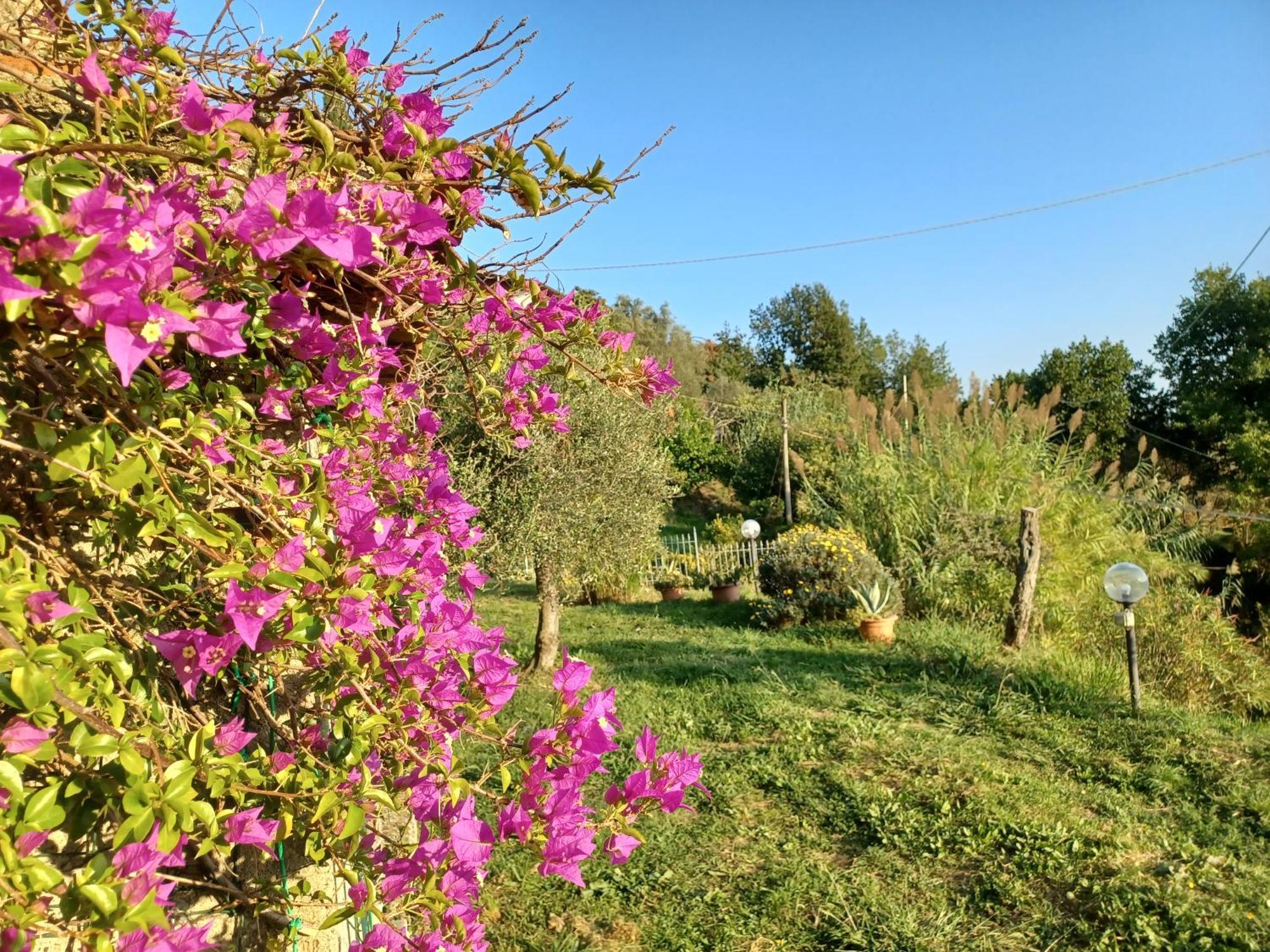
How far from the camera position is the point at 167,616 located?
3.46ft

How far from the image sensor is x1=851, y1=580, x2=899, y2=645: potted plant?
6.74 m

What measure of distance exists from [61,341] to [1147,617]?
23.9ft

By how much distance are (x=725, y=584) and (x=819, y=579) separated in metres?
2.55

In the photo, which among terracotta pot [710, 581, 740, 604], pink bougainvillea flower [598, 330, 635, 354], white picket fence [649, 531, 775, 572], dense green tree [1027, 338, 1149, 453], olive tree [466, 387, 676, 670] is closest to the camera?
pink bougainvillea flower [598, 330, 635, 354]

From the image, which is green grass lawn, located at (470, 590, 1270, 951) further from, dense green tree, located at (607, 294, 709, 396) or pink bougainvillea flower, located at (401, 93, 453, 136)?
dense green tree, located at (607, 294, 709, 396)

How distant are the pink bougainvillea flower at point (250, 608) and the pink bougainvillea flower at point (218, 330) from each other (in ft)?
0.80

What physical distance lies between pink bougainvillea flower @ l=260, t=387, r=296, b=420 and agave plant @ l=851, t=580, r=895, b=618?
6.44 meters

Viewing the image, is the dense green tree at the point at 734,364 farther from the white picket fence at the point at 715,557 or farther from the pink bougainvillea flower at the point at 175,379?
the pink bougainvillea flower at the point at 175,379

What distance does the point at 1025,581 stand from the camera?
584 centimetres

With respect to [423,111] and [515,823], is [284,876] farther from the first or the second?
[423,111]

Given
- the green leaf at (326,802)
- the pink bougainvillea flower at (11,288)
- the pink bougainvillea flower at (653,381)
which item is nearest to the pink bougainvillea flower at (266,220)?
the pink bougainvillea flower at (11,288)

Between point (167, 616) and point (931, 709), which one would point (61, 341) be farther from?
point (931, 709)

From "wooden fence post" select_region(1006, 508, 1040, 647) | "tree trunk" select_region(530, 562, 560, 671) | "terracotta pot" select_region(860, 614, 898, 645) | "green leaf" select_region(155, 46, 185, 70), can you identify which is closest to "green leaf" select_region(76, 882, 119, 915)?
"green leaf" select_region(155, 46, 185, 70)

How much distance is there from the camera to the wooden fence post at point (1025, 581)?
19.1 ft
